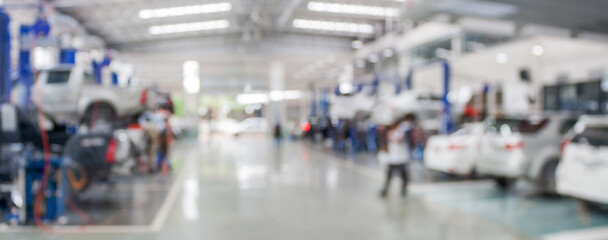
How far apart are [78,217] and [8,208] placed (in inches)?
45.3

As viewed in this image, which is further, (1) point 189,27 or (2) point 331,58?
(2) point 331,58

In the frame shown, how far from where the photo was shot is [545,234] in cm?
524

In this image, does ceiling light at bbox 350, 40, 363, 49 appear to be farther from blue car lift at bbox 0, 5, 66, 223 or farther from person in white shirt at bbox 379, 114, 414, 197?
blue car lift at bbox 0, 5, 66, 223

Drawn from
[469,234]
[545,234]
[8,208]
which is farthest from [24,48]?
[545,234]

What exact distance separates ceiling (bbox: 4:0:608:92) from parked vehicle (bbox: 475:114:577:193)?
27.0ft

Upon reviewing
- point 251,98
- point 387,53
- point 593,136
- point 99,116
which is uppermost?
point 387,53

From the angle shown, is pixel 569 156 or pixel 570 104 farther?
pixel 570 104

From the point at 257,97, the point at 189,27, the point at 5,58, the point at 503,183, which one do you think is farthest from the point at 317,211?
the point at 257,97

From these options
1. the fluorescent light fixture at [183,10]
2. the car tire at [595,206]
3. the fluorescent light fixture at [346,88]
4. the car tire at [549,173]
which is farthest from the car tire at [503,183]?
the fluorescent light fixture at [183,10]

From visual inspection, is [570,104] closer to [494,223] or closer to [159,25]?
[494,223]

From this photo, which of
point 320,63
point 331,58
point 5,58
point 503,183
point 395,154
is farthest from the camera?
point 320,63

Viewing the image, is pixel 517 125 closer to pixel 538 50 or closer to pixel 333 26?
pixel 538 50

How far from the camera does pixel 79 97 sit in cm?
967

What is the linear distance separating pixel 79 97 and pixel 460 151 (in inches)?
318
